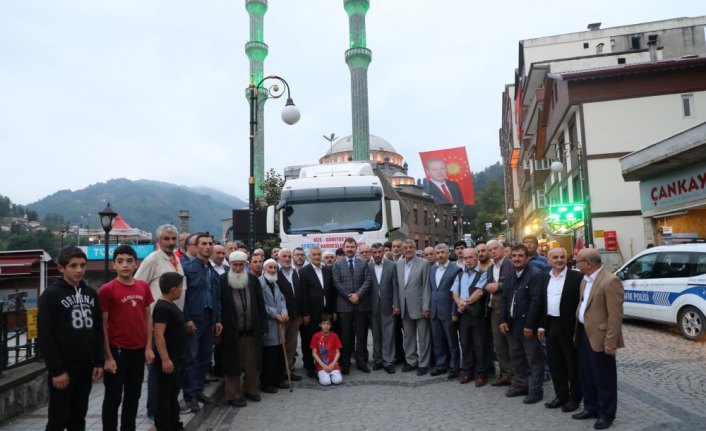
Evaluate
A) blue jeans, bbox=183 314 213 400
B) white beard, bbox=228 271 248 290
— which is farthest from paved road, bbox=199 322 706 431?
white beard, bbox=228 271 248 290

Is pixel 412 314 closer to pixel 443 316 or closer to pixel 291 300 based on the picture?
pixel 443 316

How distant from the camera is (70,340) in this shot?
3.80 metres

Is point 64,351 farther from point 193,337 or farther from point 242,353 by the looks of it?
point 242,353

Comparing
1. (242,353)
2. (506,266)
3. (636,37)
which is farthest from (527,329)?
(636,37)

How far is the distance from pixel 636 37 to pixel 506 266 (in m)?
40.5

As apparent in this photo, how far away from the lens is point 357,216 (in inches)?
462

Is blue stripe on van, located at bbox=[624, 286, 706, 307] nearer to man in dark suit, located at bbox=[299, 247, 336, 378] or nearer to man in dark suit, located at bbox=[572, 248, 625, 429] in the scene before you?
man in dark suit, located at bbox=[572, 248, 625, 429]

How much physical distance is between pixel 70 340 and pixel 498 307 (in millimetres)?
5016

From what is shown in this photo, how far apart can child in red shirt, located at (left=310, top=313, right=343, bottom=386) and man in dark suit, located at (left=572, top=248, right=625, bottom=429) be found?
3.22 m

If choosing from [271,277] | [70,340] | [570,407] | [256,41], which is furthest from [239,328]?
[256,41]

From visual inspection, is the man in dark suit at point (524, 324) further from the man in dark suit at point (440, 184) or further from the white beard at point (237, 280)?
the man in dark suit at point (440, 184)

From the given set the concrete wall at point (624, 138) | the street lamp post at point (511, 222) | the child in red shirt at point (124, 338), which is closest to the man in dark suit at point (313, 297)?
the child in red shirt at point (124, 338)

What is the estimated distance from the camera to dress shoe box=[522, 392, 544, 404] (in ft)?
19.3

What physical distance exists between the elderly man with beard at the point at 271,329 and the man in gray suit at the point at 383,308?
1.67 metres
